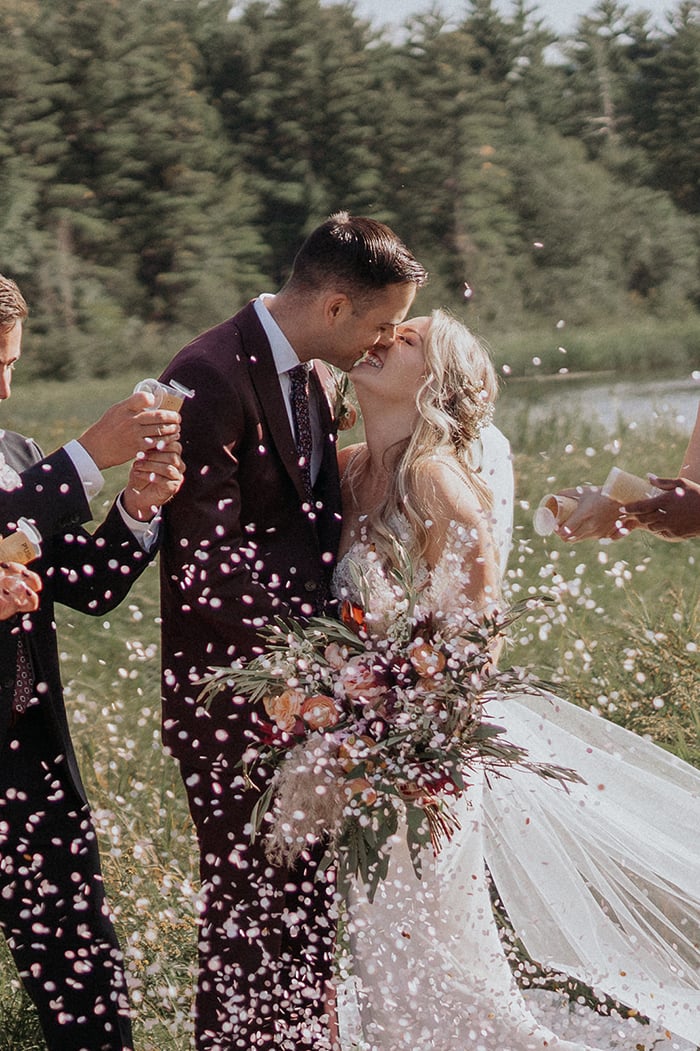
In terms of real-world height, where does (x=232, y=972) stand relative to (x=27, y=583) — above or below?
below

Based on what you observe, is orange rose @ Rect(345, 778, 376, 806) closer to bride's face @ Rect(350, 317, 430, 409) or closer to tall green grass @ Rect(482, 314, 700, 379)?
bride's face @ Rect(350, 317, 430, 409)

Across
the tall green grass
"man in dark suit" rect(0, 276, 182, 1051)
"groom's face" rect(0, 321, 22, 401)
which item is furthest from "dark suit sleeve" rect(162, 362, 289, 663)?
the tall green grass

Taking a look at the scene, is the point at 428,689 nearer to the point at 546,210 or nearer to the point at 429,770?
the point at 429,770

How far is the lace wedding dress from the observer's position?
10.5ft

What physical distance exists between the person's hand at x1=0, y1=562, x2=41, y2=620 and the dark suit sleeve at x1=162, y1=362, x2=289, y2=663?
1.27 ft

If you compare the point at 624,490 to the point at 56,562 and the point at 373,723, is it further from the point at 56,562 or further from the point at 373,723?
the point at 56,562

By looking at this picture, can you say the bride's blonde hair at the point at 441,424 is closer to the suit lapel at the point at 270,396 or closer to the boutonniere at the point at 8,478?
the suit lapel at the point at 270,396

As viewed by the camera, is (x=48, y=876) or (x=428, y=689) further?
(x=48, y=876)

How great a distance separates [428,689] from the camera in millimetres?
2721

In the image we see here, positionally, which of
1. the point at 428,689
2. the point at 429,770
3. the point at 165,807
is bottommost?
the point at 165,807

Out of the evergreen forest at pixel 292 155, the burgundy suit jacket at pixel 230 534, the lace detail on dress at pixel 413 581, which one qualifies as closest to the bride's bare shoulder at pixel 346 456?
the burgundy suit jacket at pixel 230 534

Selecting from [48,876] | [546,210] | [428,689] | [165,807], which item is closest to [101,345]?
[546,210]

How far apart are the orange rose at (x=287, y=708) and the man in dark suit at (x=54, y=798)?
26.3 inches

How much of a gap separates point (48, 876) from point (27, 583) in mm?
868
